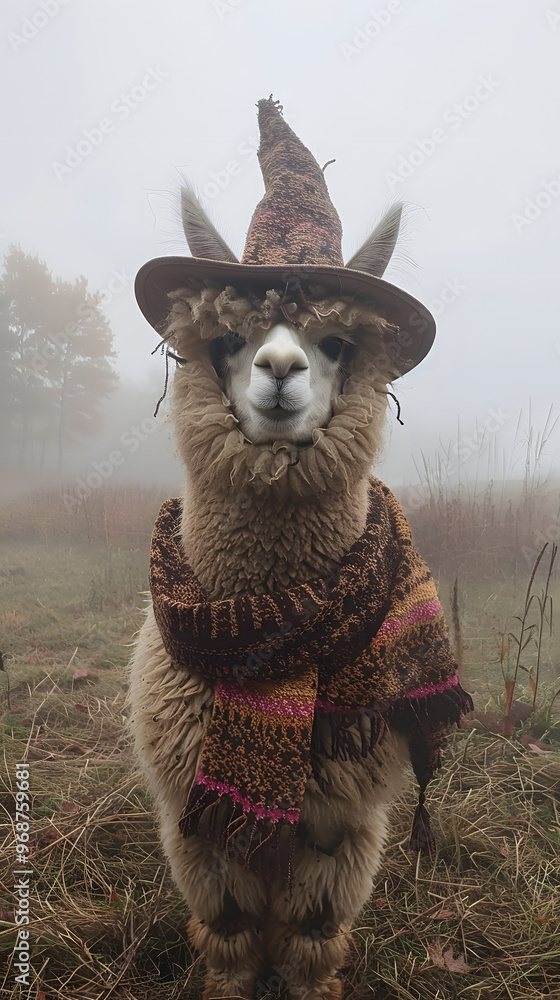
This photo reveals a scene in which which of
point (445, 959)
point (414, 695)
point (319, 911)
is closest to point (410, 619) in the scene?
point (414, 695)

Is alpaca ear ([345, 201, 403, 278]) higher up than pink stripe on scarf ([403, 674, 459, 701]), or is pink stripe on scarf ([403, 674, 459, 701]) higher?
alpaca ear ([345, 201, 403, 278])

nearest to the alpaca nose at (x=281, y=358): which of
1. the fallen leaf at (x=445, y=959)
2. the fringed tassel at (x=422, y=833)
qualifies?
the fringed tassel at (x=422, y=833)

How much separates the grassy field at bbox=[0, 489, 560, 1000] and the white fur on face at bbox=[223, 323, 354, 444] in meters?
1.37

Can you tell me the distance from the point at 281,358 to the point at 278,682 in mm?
668

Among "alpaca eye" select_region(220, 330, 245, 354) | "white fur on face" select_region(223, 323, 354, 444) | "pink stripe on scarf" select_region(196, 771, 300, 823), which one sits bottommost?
"pink stripe on scarf" select_region(196, 771, 300, 823)

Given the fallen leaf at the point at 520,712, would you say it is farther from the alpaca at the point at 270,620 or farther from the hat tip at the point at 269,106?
the hat tip at the point at 269,106

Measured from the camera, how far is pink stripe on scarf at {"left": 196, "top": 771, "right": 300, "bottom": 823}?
962mm

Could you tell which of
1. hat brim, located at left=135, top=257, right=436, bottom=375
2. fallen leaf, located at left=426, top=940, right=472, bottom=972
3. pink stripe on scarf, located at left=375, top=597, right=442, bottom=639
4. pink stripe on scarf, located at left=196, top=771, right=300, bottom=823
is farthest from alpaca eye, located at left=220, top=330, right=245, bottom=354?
fallen leaf, located at left=426, top=940, right=472, bottom=972

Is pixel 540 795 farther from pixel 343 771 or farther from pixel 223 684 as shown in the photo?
pixel 223 684

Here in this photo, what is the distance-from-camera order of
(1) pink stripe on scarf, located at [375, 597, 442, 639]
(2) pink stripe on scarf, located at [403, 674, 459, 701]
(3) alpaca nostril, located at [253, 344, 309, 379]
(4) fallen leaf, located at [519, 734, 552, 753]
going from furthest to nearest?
(4) fallen leaf, located at [519, 734, 552, 753] → (2) pink stripe on scarf, located at [403, 674, 459, 701] → (1) pink stripe on scarf, located at [375, 597, 442, 639] → (3) alpaca nostril, located at [253, 344, 309, 379]

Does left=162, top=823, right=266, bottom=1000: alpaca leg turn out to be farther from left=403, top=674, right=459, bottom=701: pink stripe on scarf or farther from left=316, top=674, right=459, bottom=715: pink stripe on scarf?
left=403, top=674, right=459, bottom=701: pink stripe on scarf

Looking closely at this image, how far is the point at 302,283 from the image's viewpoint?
103 cm

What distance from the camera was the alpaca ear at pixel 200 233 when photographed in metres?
1.17

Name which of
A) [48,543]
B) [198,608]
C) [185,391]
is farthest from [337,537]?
[48,543]
